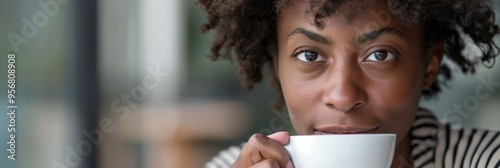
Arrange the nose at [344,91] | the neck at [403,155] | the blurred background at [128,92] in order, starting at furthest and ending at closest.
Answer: the blurred background at [128,92] → the neck at [403,155] → the nose at [344,91]

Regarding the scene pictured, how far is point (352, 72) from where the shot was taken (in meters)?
1.18

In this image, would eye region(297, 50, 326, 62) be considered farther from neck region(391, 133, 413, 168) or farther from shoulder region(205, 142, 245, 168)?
shoulder region(205, 142, 245, 168)

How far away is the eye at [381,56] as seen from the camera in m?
1.21

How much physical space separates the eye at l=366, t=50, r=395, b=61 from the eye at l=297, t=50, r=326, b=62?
0.08 meters

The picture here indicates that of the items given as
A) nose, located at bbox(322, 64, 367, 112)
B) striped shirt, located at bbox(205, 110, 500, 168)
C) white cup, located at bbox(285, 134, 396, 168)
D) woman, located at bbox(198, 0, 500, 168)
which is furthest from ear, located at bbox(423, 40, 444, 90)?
white cup, located at bbox(285, 134, 396, 168)

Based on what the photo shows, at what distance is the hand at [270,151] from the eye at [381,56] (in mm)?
278

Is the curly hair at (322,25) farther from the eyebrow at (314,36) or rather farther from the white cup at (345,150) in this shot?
the white cup at (345,150)

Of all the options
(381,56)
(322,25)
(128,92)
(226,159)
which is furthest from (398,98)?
(128,92)

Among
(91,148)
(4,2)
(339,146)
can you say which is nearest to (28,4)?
(4,2)

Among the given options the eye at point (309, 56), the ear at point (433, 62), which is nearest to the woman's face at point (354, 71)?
the eye at point (309, 56)

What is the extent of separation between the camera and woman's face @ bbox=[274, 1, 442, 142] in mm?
1171

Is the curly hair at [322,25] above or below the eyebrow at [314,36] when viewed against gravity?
above

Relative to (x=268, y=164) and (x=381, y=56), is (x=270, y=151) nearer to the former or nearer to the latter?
(x=268, y=164)

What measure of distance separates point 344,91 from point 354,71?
0.18ft
